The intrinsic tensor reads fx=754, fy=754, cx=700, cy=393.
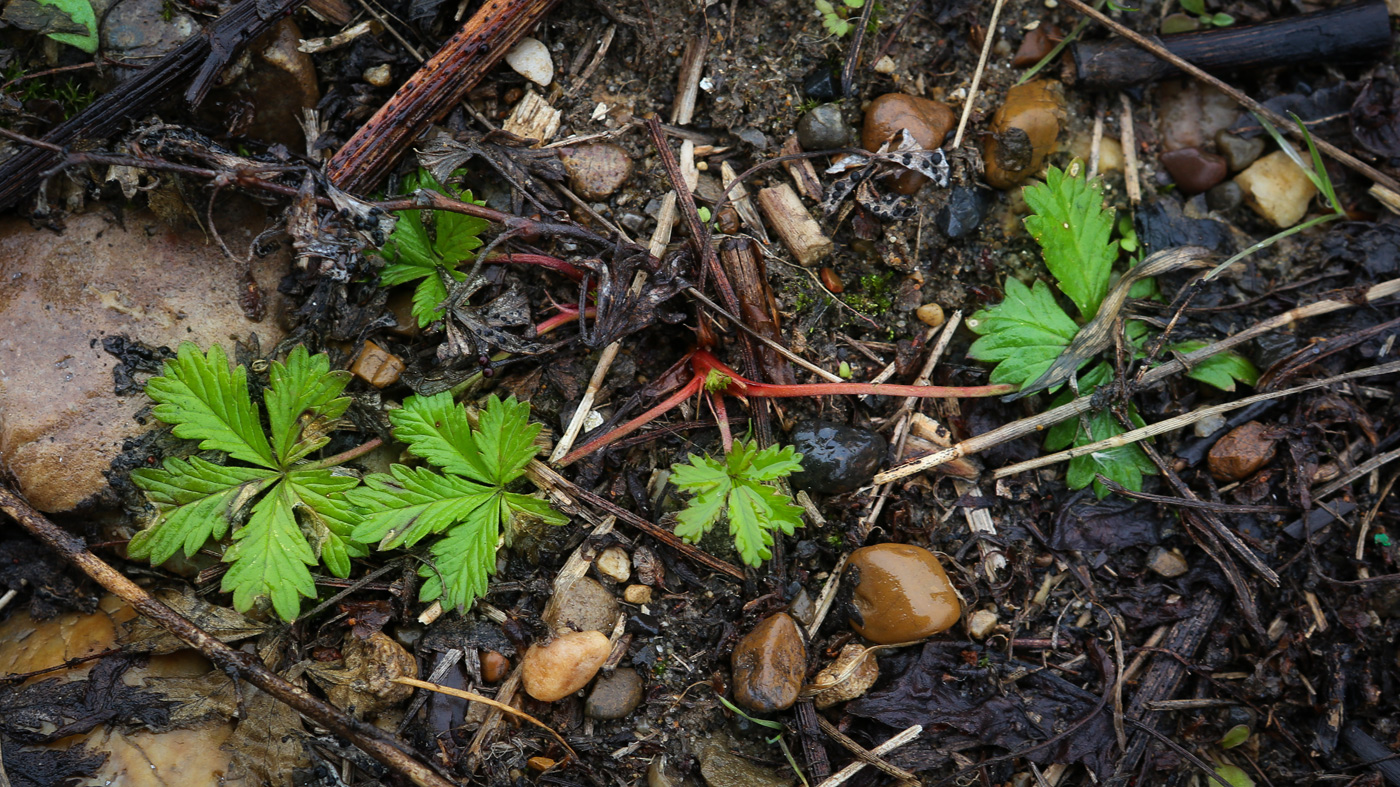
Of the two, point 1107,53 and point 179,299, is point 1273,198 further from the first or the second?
point 179,299

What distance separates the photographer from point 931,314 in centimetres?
335

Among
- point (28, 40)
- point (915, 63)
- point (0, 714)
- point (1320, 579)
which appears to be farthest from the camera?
point (915, 63)

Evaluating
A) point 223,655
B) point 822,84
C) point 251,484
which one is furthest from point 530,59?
point 223,655

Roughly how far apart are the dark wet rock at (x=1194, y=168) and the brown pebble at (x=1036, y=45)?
755mm

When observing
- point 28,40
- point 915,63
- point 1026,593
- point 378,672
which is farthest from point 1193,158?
point 28,40

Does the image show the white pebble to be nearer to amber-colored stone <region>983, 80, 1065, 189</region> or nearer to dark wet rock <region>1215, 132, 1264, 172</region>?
amber-colored stone <region>983, 80, 1065, 189</region>

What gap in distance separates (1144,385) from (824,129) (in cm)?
180

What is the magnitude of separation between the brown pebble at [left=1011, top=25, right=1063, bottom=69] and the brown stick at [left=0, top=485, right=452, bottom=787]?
3.89 meters

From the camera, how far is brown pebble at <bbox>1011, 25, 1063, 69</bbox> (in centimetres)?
346

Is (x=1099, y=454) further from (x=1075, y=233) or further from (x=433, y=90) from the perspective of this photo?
(x=433, y=90)

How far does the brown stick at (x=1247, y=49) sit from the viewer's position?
3.45m

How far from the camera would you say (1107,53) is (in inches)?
137

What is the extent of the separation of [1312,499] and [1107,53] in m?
2.18

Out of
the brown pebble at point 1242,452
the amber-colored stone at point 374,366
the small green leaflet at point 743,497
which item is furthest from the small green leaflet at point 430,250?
the brown pebble at point 1242,452
